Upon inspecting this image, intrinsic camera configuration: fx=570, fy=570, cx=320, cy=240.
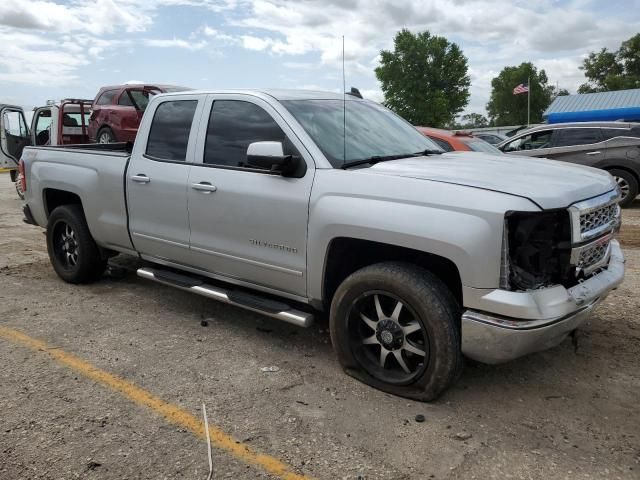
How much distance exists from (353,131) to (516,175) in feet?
4.12

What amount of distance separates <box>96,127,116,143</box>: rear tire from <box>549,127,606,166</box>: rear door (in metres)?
9.33

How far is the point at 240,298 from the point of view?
4.08 m

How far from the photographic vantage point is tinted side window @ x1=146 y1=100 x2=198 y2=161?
4543 millimetres

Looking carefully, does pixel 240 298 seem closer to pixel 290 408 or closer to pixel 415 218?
pixel 290 408

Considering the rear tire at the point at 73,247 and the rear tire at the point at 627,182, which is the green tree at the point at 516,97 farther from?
the rear tire at the point at 73,247

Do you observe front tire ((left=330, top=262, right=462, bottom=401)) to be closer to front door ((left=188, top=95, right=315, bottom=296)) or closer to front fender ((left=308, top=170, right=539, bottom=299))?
front fender ((left=308, top=170, right=539, bottom=299))

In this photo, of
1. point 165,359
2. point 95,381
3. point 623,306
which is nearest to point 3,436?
point 95,381

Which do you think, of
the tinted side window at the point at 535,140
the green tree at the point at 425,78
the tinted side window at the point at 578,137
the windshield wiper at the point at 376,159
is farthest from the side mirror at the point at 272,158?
the green tree at the point at 425,78

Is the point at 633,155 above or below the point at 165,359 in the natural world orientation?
above

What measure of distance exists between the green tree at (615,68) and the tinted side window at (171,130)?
233 ft

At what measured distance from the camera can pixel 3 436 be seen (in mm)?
3020

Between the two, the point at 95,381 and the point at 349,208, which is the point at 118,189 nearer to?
the point at 95,381

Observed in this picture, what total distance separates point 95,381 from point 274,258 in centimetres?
138

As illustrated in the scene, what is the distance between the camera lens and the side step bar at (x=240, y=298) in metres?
3.74
